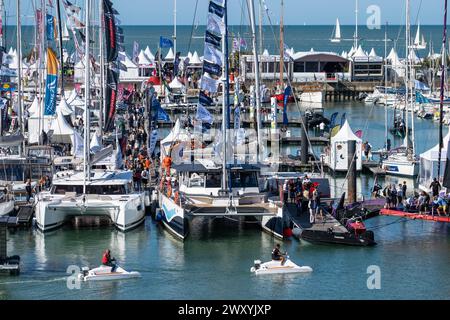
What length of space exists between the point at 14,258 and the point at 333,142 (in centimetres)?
2859

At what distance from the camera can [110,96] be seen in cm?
6009

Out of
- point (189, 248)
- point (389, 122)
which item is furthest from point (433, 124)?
point (189, 248)

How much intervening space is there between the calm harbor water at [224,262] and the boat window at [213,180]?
75.3 inches

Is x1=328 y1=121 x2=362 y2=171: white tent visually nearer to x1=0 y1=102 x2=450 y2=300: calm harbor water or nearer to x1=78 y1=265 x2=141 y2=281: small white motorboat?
x1=0 y1=102 x2=450 y2=300: calm harbor water

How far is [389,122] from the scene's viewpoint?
9912 cm

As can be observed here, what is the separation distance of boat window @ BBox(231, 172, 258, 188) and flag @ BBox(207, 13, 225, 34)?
6243 millimetres

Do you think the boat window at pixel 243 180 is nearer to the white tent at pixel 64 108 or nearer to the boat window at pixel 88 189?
the boat window at pixel 88 189

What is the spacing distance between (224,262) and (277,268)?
3.03 metres

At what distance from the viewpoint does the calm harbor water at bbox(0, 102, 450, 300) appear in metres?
38.5

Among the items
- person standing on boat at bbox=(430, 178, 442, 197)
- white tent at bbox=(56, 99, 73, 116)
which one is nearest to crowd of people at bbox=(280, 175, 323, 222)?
person standing on boat at bbox=(430, 178, 442, 197)

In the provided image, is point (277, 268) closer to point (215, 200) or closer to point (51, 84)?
point (215, 200)

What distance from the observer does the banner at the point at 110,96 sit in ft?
197

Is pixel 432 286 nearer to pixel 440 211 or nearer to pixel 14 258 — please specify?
pixel 440 211

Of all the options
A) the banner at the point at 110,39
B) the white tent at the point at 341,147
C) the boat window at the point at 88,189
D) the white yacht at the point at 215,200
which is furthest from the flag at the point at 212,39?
the white tent at the point at 341,147
